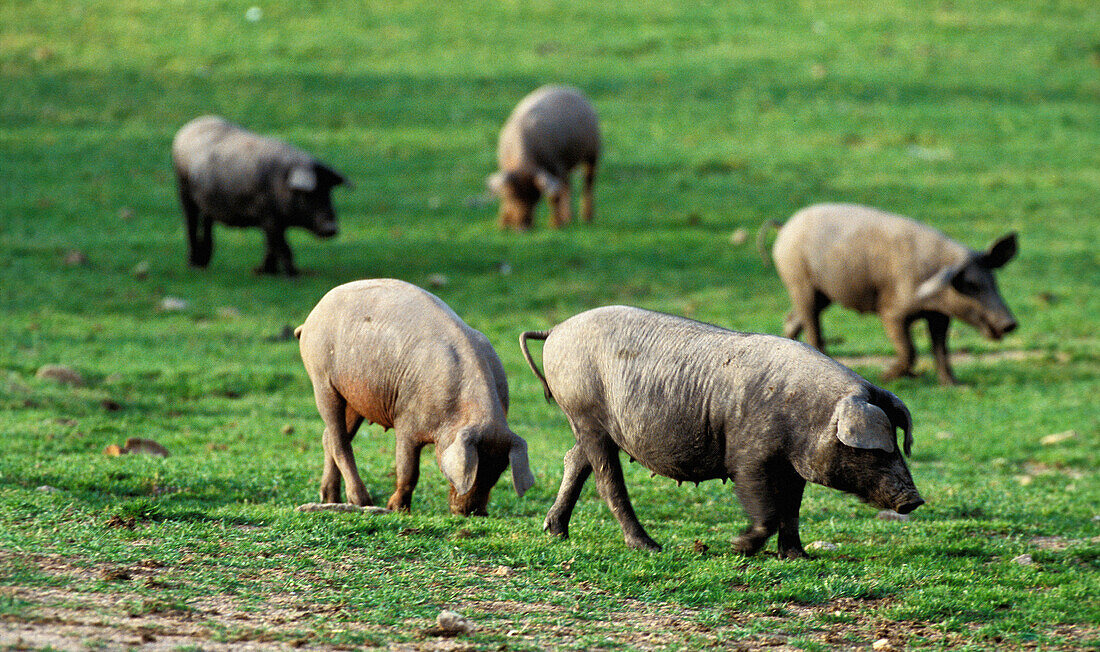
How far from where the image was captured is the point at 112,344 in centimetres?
1585

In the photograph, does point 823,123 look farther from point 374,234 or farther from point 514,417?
point 514,417

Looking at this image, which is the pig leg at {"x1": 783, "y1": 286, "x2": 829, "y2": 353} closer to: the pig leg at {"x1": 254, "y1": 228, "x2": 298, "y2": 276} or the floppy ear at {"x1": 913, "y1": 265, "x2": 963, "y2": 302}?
the floppy ear at {"x1": 913, "y1": 265, "x2": 963, "y2": 302}

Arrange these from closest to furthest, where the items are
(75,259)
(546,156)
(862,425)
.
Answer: (862,425), (75,259), (546,156)

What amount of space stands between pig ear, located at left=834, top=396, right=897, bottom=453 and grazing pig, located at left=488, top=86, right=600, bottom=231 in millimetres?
15162

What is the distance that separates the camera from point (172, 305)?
17859mm

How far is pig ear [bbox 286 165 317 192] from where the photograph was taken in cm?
1858

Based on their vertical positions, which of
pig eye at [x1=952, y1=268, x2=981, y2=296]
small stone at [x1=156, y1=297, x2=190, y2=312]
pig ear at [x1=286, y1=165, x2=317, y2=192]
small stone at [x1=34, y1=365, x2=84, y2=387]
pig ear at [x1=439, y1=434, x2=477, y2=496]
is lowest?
small stone at [x1=156, y1=297, x2=190, y2=312]

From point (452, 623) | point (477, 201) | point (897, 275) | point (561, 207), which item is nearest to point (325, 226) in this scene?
point (561, 207)

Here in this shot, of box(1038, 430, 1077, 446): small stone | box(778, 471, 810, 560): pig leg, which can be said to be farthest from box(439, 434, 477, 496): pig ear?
box(1038, 430, 1077, 446): small stone

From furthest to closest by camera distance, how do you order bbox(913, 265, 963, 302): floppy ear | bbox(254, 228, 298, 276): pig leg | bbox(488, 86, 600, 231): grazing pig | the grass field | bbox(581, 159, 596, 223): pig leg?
1. bbox(581, 159, 596, 223): pig leg
2. bbox(488, 86, 600, 231): grazing pig
3. bbox(254, 228, 298, 276): pig leg
4. bbox(913, 265, 963, 302): floppy ear
5. the grass field

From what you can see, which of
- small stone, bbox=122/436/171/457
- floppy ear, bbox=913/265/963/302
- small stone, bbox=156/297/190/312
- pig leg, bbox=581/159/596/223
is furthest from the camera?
pig leg, bbox=581/159/596/223

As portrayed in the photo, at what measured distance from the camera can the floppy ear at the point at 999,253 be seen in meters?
15.3

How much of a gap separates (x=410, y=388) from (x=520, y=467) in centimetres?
106

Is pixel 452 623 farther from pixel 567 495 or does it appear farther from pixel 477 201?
pixel 477 201
